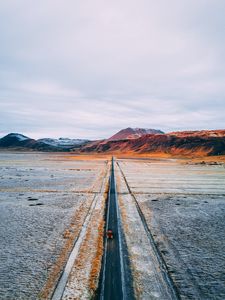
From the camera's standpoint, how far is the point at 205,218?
7.00m

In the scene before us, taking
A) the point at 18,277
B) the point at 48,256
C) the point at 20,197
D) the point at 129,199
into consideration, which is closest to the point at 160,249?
the point at 48,256

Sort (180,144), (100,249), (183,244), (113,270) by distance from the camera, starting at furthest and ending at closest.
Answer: (180,144), (183,244), (100,249), (113,270)

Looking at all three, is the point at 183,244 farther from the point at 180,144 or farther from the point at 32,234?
the point at 180,144

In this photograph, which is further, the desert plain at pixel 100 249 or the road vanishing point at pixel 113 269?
the desert plain at pixel 100 249

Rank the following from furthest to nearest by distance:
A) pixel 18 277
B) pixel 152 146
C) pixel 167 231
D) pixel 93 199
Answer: pixel 152 146 → pixel 93 199 → pixel 167 231 → pixel 18 277

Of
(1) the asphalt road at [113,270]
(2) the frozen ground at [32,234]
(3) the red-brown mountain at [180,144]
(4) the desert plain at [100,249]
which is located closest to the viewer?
(1) the asphalt road at [113,270]

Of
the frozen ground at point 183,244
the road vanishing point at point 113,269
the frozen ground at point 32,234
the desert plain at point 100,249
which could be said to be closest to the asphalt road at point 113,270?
the road vanishing point at point 113,269

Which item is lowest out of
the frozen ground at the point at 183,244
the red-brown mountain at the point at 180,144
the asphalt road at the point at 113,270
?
the frozen ground at the point at 183,244

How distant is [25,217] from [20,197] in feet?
10.0

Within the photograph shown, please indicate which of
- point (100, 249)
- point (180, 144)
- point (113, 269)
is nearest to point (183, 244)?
point (100, 249)

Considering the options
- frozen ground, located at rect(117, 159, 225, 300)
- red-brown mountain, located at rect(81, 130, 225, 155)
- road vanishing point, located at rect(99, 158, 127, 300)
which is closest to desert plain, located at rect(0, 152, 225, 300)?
frozen ground, located at rect(117, 159, 225, 300)

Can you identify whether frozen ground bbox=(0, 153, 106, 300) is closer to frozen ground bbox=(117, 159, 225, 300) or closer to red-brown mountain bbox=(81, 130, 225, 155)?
frozen ground bbox=(117, 159, 225, 300)

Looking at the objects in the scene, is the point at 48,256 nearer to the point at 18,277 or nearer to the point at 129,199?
the point at 18,277

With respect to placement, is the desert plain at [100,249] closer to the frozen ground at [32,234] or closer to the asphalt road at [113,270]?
the frozen ground at [32,234]
